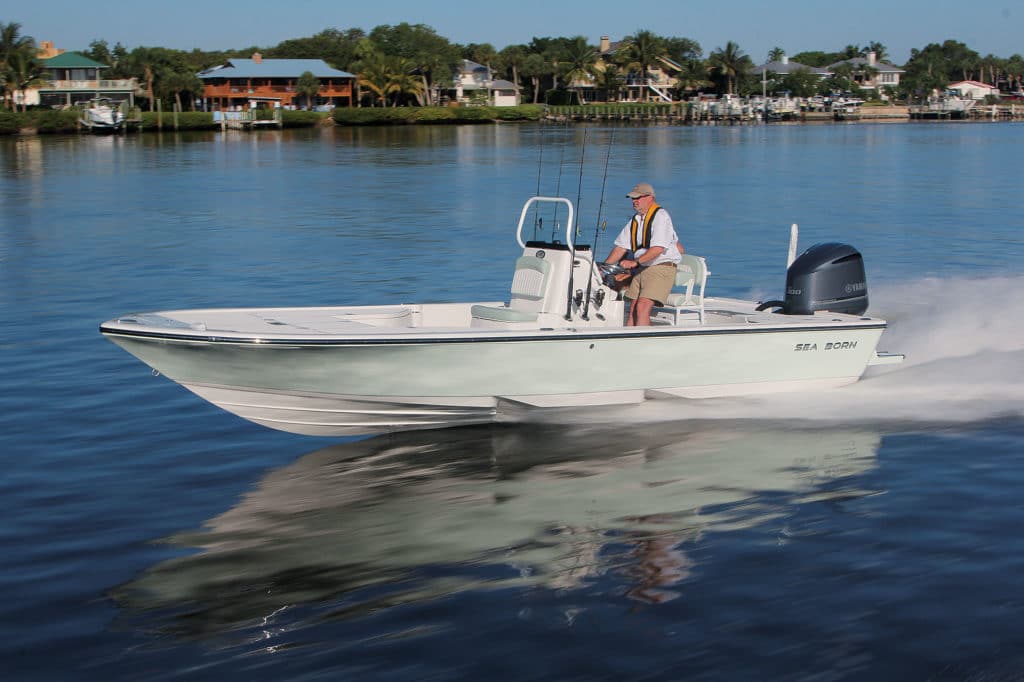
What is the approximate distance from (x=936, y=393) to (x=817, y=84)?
152 meters

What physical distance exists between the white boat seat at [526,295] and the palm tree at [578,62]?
129805 mm

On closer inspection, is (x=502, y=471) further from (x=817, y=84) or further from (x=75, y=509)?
(x=817, y=84)

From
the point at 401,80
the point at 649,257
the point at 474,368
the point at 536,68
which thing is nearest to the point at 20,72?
the point at 401,80

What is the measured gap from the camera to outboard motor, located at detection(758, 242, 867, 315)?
10.5 meters

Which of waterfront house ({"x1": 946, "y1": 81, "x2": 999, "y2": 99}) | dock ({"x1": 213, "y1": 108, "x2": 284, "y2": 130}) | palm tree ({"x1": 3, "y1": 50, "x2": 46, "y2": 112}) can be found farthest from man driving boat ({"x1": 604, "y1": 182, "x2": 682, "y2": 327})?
waterfront house ({"x1": 946, "y1": 81, "x2": 999, "y2": 99})

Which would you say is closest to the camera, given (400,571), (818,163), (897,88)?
(400,571)

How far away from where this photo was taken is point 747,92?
15175 centimetres

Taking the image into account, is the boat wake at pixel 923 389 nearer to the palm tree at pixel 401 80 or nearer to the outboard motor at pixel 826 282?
the outboard motor at pixel 826 282

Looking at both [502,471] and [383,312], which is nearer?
[502,471]

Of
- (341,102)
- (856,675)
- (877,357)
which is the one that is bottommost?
(856,675)

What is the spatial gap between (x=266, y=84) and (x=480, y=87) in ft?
96.7

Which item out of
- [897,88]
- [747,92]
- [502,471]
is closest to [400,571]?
[502,471]

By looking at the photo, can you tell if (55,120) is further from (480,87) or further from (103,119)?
(480,87)

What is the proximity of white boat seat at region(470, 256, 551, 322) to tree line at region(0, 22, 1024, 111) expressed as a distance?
98.8 meters
